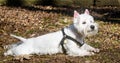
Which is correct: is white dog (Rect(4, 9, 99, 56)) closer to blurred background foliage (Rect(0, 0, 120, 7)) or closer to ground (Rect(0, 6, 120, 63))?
ground (Rect(0, 6, 120, 63))

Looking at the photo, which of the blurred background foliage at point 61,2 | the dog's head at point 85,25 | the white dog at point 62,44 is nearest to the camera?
the dog's head at point 85,25

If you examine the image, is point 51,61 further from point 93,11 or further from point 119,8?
point 119,8

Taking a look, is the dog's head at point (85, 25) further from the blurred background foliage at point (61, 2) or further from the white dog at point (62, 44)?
the blurred background foliage at point (61, 2)

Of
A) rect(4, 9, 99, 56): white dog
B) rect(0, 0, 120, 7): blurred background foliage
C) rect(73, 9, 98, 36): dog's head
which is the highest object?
rect(0, 0, 120, 7): blurred background foliage

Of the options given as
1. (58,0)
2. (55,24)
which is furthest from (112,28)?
(58,0)

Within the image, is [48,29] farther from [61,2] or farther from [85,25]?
[61,2]

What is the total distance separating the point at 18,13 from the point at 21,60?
6.37m

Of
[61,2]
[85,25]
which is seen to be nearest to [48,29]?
[85,25]

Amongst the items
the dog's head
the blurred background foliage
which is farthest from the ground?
the blurred background foliage

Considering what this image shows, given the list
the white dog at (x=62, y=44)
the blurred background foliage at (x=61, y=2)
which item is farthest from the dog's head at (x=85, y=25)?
the blurred background foliage at (x=61, y=2)

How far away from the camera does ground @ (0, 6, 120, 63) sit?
25.7 feet

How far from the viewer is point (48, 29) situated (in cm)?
1136

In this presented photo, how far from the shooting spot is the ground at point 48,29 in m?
7.84

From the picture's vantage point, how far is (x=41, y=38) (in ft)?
26.4
